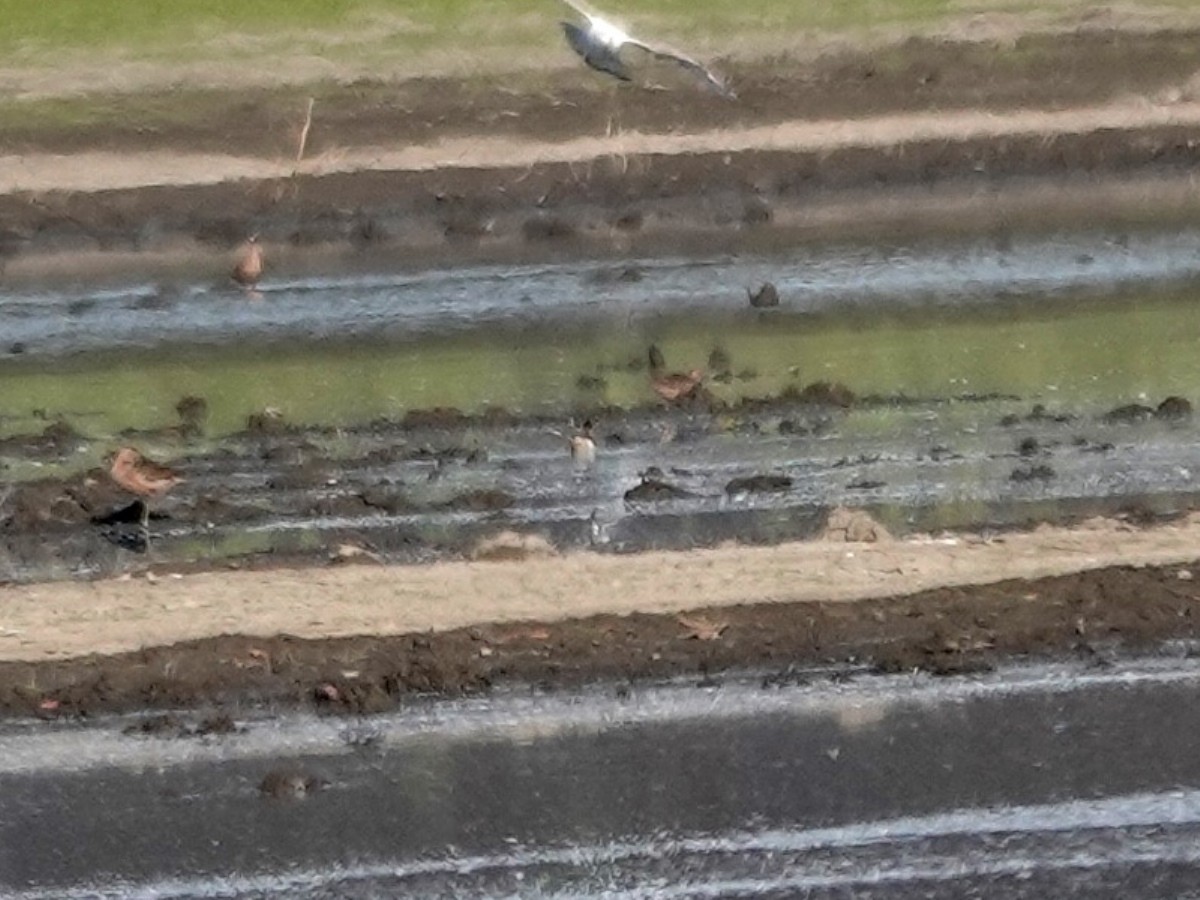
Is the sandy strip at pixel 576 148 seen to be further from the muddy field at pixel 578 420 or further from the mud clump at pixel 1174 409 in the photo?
the mud clump at pixel 1174 409

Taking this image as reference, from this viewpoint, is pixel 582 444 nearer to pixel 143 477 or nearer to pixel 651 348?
pixel 651 348

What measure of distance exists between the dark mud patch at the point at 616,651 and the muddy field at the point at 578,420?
15mm

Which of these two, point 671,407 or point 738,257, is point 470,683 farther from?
point 738,257

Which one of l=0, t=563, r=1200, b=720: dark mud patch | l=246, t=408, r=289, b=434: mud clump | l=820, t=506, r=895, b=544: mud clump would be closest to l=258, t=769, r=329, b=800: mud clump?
l=0, t=563, r=1200, b=720: dark mud patch

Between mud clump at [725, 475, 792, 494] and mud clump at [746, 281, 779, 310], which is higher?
mud clump at [746, 281, 779, 310]

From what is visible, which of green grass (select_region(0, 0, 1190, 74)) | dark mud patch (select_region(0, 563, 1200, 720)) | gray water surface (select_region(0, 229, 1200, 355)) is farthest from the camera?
gray water surface (select_region(0, 229, 1200, 355))

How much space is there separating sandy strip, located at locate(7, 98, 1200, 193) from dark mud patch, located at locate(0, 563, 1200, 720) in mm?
2439

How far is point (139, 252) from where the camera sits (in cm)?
625

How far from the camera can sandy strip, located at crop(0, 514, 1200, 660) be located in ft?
20.4

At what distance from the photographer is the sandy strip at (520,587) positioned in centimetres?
622

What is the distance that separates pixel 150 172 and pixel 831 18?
145 inches

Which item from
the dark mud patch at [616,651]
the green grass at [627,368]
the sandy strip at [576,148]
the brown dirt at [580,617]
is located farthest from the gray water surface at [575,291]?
the dark mud patch at [616,651]

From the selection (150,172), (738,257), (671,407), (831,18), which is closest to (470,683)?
(671,407)

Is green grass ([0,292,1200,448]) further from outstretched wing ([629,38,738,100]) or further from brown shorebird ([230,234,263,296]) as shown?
outstretched wing ([629,38,738,100])
